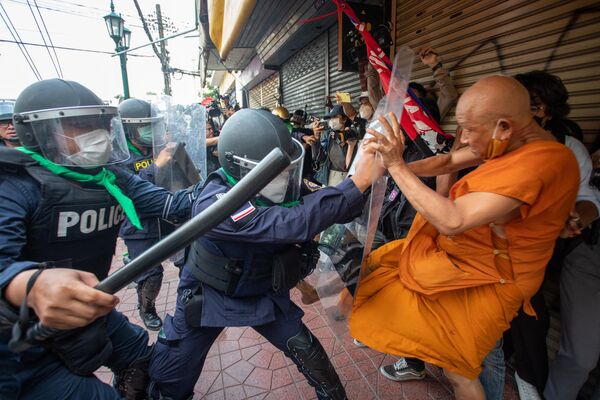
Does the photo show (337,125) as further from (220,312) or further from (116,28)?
(116,28)

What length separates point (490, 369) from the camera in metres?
1.85

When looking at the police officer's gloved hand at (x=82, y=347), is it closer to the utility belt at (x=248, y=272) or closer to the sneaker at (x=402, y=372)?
the utility belt at (x=248, y=272)

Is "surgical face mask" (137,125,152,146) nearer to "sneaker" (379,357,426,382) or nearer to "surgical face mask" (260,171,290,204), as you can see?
"surgical face mask" (260,171,290,204)

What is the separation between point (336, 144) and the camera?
4.50 m

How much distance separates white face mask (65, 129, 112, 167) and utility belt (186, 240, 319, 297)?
2.21ft

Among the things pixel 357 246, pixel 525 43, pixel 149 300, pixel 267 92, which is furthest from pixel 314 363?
pixel 267 92

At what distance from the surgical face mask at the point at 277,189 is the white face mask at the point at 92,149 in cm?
87

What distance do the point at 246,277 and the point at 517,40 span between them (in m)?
2.94

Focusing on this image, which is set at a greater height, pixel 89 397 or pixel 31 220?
pixel 31 220

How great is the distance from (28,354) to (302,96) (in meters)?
7.14

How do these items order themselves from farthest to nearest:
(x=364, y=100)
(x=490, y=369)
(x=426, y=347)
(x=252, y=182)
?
(x=364, y=100) → (x=490, y=369) → (x=426, y=347) → (x=252, y=182)

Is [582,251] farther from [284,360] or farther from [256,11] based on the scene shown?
[256,11]

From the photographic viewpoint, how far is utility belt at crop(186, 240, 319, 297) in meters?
1.58

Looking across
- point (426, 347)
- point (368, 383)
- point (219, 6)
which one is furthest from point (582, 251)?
point (219, 6)
